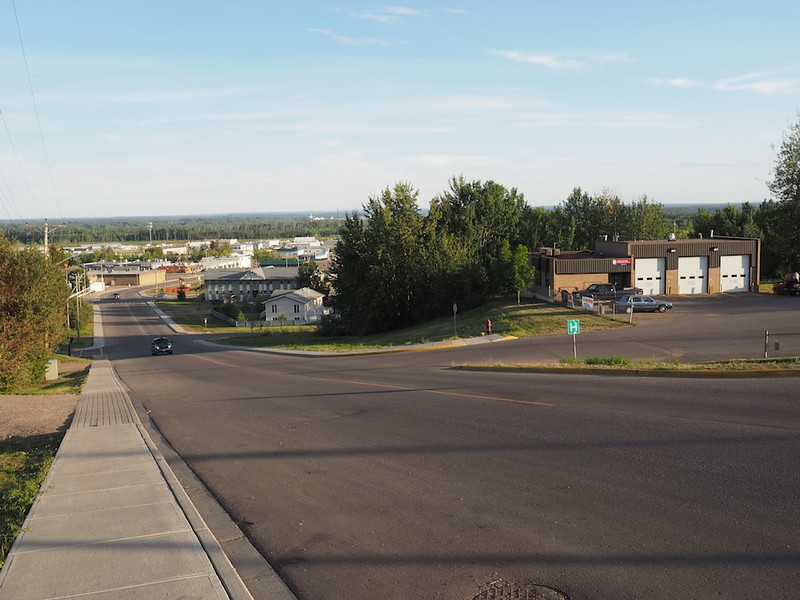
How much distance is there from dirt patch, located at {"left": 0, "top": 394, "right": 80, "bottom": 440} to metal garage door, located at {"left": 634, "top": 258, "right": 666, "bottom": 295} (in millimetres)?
39667

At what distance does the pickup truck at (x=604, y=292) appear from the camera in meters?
45.8

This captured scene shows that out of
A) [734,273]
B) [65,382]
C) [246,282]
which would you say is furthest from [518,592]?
[246,282]

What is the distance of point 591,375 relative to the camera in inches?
788

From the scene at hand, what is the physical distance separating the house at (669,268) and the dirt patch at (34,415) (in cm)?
3509

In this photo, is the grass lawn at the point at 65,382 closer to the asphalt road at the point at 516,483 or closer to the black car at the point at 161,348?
the black car at the point at 161,348

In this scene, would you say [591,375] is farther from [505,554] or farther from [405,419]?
[505,554]

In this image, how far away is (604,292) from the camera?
46.9m

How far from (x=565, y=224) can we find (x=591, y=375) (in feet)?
236

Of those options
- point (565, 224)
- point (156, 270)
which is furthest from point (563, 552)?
point (156, 270)

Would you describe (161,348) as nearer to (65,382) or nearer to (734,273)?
(65,382)

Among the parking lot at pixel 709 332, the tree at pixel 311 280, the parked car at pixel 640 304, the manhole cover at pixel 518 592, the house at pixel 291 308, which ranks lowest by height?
the house at pixel 291 308

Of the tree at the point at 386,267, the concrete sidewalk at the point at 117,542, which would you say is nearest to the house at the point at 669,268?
the tree at the point at 386,267

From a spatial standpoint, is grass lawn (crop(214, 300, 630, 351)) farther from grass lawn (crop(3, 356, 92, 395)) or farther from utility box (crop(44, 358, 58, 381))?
utility box (crop(44, 358, 58, 381))

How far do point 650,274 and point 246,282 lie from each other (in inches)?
3784
